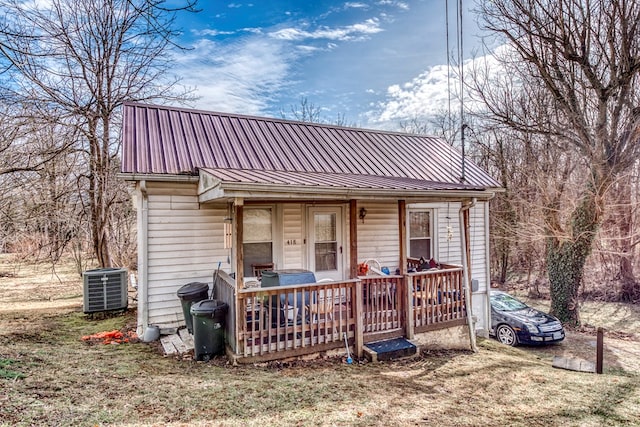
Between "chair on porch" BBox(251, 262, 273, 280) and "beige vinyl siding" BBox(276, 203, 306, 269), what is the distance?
0.29 meters

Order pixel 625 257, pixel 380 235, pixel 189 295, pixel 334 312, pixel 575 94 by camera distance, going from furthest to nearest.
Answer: pixel 625 257
pixel 575 94
pixel 380 235
pixel 189 295
pixel 334 312

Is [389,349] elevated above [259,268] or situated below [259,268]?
below

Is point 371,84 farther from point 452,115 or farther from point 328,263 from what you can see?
point 328,263

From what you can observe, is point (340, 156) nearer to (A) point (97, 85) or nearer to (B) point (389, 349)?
(B) point (389, 349)

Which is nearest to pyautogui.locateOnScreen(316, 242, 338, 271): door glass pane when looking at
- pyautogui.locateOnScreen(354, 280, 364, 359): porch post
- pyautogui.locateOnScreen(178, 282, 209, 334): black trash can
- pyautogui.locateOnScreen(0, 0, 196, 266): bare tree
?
pyautogui.locateOnScreen(354, 280, 364, 359): porch post

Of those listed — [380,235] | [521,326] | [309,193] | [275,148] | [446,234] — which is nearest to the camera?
[309,193]

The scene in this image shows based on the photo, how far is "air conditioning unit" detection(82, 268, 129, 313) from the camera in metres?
8.09

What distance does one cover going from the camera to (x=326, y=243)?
8203 mm

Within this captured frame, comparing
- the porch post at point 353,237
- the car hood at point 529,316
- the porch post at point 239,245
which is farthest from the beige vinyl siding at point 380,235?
the car hood at point 529,316

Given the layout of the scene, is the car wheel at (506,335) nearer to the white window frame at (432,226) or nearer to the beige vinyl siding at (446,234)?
the beige vinyl siding at (446,234)

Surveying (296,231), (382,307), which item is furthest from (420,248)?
(296,231)

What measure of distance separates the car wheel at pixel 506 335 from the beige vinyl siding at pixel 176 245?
8001 millimetres

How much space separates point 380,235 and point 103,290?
6.46 m

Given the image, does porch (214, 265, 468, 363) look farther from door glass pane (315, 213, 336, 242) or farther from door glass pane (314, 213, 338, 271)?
door glass pane (315, 213, 336, 242)
